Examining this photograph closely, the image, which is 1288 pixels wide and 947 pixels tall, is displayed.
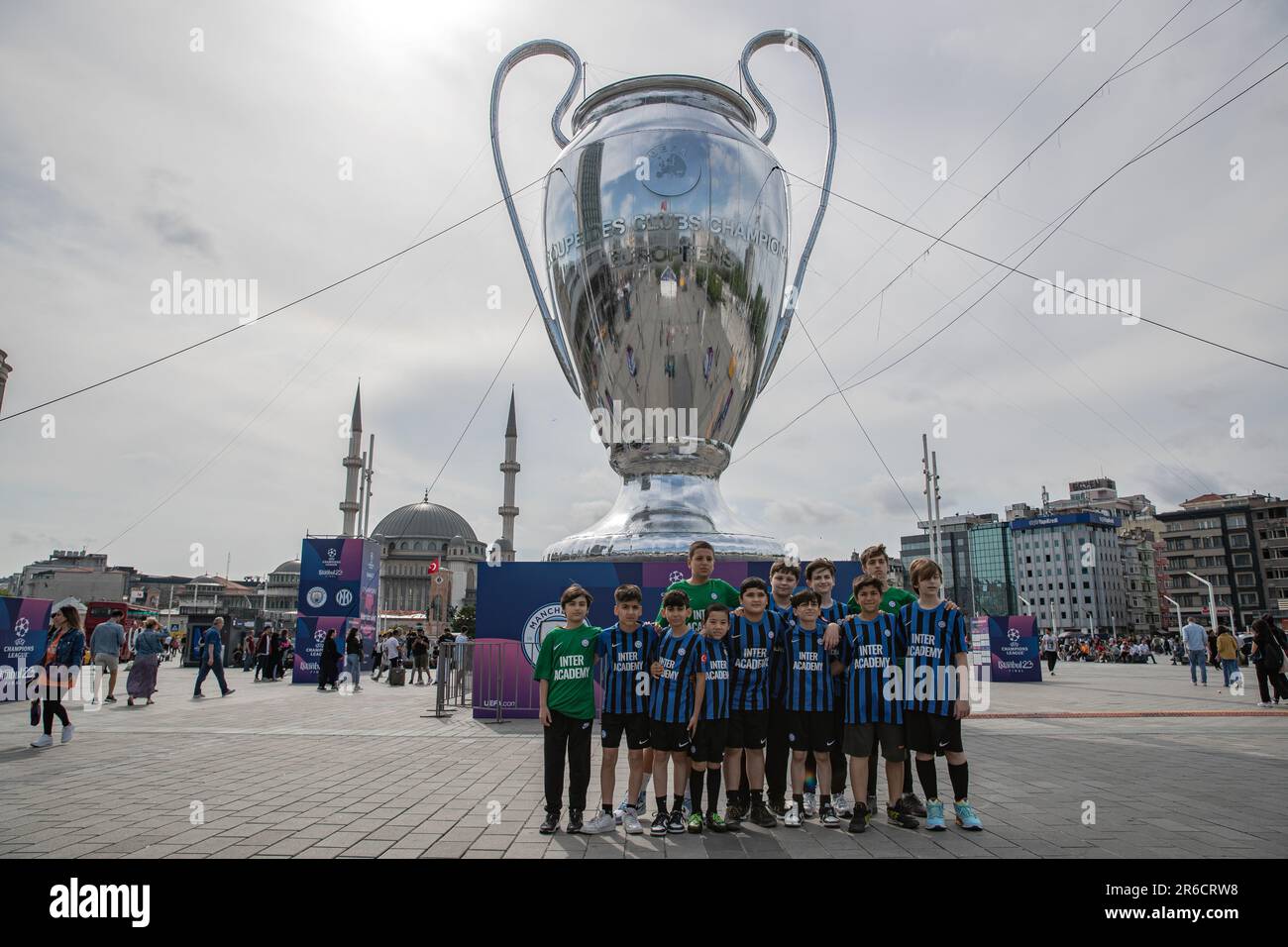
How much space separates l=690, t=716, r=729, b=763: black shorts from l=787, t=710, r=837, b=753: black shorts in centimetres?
39

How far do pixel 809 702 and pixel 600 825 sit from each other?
1213mm

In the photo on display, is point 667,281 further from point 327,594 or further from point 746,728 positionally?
point 327,594

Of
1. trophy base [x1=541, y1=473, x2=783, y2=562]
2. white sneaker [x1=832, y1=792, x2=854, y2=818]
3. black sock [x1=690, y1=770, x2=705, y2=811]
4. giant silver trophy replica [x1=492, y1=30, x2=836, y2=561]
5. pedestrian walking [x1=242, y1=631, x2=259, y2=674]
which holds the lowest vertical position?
pedestrian walking [x1=242, y1=631, x2=259, y2=674]

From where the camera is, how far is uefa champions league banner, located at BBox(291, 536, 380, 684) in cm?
1553

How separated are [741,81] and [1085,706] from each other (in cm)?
923

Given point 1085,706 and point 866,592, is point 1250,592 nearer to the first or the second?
point 1085,706

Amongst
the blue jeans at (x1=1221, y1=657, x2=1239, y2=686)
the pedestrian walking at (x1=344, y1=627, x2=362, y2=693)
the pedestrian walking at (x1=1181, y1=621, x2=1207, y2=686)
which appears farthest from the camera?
the pedestrian walking at (x1=344, y1=627, x2=362, y2=693)

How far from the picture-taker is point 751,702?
4.02 meters

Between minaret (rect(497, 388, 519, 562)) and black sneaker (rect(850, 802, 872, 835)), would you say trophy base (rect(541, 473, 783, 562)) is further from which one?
minaret (rect(497, 388, 519, 562))

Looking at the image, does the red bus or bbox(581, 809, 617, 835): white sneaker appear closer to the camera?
bbox(581, 809, 617, 835): white sneaker

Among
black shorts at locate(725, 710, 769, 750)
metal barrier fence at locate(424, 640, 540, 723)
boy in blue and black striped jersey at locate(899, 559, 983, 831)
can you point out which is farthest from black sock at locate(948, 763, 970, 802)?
metal barrier fence at locate(424, 640, 540, 723)

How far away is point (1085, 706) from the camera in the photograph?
10.7 m

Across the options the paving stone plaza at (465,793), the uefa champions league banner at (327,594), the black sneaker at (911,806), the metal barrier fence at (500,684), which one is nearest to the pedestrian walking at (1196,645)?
the paving stone plaza at (465,793)
